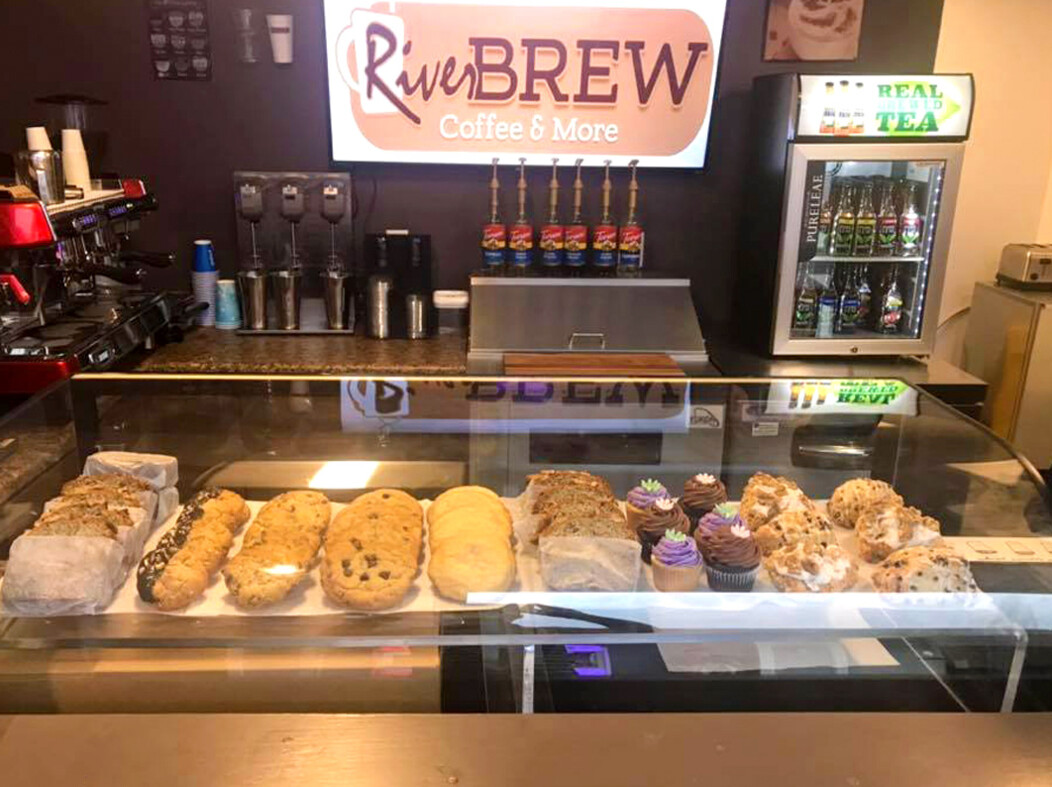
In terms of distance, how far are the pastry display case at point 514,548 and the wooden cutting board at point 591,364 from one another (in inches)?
38.3

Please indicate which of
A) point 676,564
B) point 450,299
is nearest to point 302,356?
point 450,299

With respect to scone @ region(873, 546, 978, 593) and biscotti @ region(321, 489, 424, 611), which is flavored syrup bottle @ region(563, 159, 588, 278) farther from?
scone @ region(873, 546, 978, 593)

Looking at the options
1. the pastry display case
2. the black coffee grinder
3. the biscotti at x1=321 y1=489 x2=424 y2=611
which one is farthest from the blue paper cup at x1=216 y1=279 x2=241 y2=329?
the biscotti at x1=321 y1=489 x2=424 y2=611

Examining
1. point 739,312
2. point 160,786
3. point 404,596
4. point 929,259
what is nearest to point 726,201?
point 739,312

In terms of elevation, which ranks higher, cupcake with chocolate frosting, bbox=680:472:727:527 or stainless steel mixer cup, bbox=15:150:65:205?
stainless steel mixer cup, bbox=15:150:65:205

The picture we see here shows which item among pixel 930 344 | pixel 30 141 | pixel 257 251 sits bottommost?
pixel 930 344

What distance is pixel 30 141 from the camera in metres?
2.68

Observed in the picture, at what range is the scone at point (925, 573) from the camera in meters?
1.46

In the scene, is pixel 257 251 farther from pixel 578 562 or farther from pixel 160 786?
pixel 160 786

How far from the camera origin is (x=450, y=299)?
365 centimetres

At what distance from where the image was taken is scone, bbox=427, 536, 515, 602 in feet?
4.59

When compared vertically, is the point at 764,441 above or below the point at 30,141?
below

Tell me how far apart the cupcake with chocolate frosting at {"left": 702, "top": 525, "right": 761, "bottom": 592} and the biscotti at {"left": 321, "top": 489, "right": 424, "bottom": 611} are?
0.51m

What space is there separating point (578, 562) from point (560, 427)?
63 centimetres
